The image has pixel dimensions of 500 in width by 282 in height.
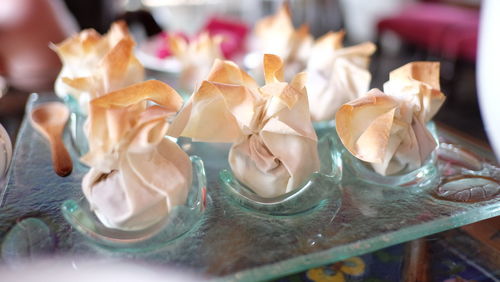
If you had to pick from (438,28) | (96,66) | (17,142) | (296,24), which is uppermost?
(96,66)

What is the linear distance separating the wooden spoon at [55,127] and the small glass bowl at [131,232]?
0.12 metres

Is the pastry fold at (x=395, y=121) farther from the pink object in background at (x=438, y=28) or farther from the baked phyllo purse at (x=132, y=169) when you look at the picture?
the pink object in background at (x=438, y=28)

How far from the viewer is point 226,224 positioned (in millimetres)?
397

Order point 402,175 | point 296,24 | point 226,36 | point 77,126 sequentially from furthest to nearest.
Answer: point 296,24, point 226,36, point 77,126, point 402,175

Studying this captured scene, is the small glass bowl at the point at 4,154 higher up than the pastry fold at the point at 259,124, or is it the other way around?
the pastry fold at the point at 259,124

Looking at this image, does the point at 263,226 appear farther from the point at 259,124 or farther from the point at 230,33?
the point at 230,33

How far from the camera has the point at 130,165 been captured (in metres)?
0.37

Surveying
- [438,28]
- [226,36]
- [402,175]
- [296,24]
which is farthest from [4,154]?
[296,24]

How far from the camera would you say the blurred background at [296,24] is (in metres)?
0.99

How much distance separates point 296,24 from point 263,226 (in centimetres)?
260

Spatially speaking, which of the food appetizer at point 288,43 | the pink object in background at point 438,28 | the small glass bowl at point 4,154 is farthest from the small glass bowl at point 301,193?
the pink object in background at point 438,28

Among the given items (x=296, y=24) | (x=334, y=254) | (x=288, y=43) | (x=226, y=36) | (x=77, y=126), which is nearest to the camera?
(x=334, y=254)

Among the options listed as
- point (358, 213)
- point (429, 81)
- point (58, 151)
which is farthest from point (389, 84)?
point (58, 151)

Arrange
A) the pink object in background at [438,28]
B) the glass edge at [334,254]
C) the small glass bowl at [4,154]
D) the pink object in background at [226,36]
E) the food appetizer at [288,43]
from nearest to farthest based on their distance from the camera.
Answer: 1. the glass edge at [334,254]
2. the small glass bowl at [4,154]
3. the food appetizer at [288,43]
4. the pink object in background at [226,36]
5. the pink object in background at [438,28]
